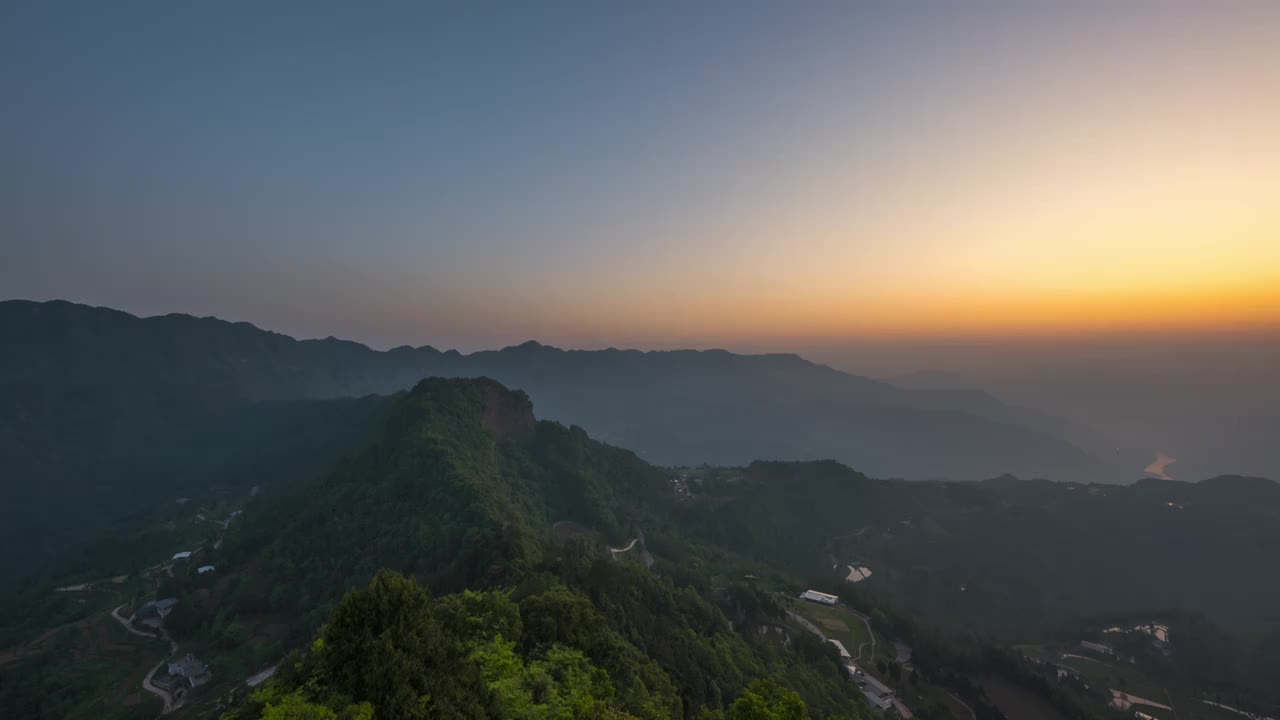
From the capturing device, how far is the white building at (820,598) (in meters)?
83.1

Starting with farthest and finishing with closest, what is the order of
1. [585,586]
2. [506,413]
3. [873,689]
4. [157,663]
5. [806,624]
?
1. [506,413]
2. [806,624]
3. [873,689]
4. [157,663]
5. [585,586]

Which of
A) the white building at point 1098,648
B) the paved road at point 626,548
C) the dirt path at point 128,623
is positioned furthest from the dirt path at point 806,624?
the dirt path at point 128,623

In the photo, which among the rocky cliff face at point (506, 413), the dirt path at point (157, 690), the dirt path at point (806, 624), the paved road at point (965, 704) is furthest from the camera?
the rocky cliff face at point (506, 413)

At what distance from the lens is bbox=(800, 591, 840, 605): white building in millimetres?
83125

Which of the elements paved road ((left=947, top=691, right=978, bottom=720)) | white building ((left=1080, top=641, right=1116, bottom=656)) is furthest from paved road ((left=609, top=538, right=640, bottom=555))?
white building ((left=1080, top=641, right=1116, bottom=656))

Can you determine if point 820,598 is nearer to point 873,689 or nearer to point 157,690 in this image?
point 873,689

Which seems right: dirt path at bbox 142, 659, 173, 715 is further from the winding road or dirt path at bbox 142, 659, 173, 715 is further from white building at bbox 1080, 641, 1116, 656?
white building at bbox 1080, 641, 1116, 656

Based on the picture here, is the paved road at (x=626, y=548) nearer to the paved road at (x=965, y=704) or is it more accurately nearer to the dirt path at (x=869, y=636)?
the dirt path at (x=869, y=636)

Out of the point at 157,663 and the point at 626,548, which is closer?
the point at 157,663

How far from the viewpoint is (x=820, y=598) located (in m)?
83.9

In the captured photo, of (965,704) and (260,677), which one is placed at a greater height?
(260,677)

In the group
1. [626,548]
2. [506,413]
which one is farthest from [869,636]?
[506,413]

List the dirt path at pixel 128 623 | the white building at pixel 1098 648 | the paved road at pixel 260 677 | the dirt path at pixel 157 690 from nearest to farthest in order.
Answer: the paved road at pixel 260 677, the dirt path at pixel 157 690, the dirt path at pixel 128 623, the white building at pixel 1098 648

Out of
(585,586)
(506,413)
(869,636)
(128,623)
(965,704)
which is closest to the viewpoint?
(585,586)
